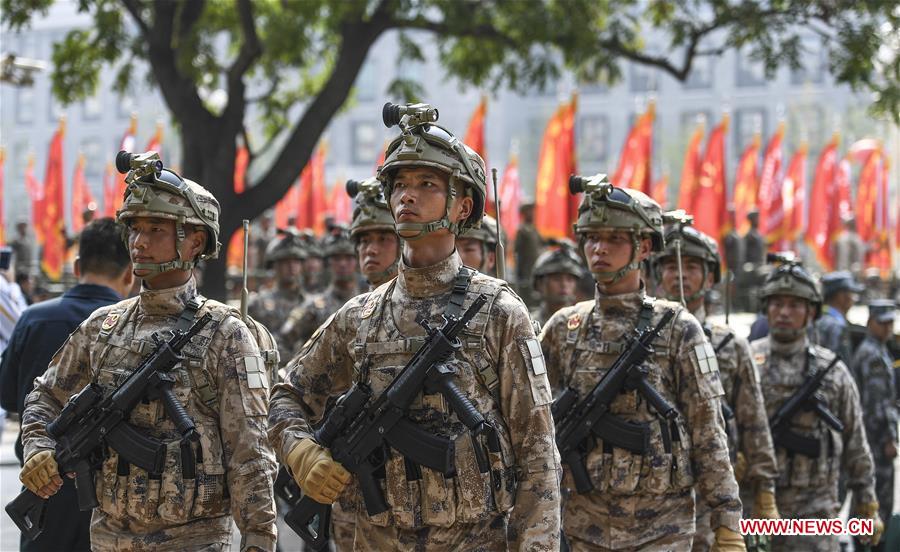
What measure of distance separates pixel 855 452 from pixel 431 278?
16.5 feet

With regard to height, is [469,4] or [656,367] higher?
[469,4]

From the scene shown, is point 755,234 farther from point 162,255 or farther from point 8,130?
point 8,130

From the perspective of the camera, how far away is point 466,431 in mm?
4398

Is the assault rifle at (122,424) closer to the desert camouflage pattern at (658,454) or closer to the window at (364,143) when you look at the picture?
A: the desert camouflage pattern at (658,454)

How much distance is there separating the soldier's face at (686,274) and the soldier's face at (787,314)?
0.75m

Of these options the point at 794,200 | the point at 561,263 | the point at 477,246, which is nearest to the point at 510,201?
the point at 794,200

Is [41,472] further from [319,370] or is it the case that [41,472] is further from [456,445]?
[456,445]

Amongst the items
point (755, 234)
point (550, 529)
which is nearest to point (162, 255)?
point (550, 529)

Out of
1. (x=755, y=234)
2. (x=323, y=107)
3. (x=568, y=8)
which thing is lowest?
(x=755, y=234)

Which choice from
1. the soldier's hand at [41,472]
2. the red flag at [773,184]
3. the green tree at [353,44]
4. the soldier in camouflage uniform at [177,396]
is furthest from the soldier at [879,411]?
the red flag at [773,184]

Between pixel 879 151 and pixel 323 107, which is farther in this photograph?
pixel 879 151

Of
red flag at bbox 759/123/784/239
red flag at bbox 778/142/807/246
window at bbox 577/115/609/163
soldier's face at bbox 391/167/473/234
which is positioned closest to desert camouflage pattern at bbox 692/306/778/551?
soldier's face at bbox 391/167/473/234

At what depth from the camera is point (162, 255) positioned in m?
5.39

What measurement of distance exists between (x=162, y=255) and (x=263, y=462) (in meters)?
1.01
